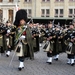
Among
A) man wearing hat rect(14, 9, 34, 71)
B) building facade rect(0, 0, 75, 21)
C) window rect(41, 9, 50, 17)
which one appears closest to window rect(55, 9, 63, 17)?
building facade rect(0, 0, 75, 21)

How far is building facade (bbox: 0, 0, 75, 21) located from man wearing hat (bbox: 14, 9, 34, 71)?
136 ft

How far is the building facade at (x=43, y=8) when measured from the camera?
53219 mm

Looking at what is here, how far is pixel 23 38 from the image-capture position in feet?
34.7

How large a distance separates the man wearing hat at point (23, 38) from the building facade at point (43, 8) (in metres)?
41.4

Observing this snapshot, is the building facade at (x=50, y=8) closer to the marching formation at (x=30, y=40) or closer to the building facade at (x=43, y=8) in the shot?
the building facade at (x=43, y=8)

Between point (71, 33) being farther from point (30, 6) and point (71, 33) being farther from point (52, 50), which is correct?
point (30, 6)

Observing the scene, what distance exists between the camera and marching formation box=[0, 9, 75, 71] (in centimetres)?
1063

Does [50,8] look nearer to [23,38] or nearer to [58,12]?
[58,12]

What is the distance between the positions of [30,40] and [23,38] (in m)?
0.27

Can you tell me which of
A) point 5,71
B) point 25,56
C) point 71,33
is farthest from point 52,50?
point 5,71

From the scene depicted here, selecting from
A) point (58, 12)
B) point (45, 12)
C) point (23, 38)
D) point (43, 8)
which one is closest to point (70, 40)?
point (23, 38)

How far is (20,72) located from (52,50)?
9.39 ft

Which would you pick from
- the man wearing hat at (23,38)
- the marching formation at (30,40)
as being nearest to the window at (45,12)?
the marching formation at (30,40)

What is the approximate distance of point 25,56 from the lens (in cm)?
1074
